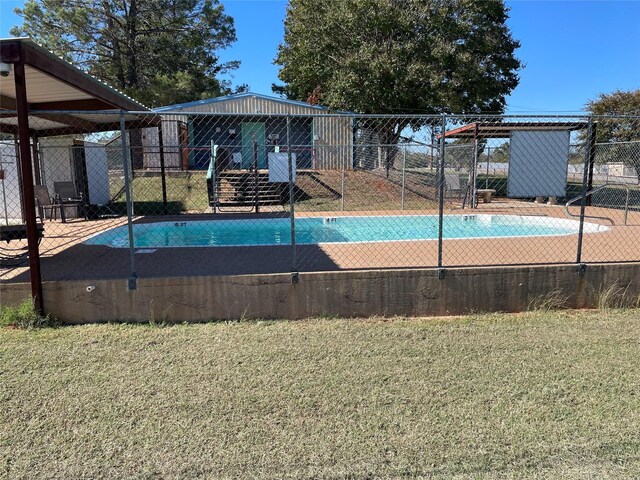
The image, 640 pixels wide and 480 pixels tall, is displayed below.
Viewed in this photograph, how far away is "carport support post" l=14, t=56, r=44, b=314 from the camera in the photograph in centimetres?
449

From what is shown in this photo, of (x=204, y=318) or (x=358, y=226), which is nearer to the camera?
(x=204, y=318)

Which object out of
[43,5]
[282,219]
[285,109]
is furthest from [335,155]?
[43,5]

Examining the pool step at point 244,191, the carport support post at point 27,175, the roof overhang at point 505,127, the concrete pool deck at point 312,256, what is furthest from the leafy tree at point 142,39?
the carport support post at point 27,175

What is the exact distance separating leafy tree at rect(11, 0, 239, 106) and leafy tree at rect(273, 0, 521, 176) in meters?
6.64

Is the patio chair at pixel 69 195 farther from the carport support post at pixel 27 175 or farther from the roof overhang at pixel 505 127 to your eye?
the roof overhang at pixel 505 127

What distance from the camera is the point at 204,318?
5.08 metres

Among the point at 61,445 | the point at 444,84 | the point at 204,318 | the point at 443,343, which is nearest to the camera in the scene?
the point at 61,445

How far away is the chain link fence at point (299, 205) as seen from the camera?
21.0 feet

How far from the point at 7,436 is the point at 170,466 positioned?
1.16 metres

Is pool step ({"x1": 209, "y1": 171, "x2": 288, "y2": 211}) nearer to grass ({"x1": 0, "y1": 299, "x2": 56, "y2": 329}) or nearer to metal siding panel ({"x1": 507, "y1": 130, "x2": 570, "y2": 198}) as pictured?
metal siding panel ({"x1": 507, "y1": 130, "x2": 570, "y2": 198})

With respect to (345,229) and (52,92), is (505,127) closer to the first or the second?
(345,229)

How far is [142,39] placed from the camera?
79.5 feet

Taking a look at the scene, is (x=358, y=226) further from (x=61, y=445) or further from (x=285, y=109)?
(x=285, y=109)

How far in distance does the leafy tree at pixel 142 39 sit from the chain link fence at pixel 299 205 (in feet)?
15.9
